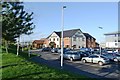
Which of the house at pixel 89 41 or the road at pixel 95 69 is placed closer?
the road at pixel 95 69

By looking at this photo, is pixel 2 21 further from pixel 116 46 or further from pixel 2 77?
pixel 116 46

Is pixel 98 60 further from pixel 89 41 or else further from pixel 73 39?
pixel 89 41

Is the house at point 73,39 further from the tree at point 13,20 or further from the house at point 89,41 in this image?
the tree at point 13,20

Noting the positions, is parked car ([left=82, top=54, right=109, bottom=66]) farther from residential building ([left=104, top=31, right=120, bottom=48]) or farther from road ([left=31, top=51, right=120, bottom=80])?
residential building ([left=104, top=31, right=120, bottom=48])

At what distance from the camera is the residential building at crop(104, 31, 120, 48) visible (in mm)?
85125

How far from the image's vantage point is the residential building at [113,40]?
85.1 meters

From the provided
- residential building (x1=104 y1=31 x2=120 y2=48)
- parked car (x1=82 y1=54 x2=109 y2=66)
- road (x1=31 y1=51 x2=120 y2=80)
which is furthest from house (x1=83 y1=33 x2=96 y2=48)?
road (x1=31 y1=51 x2=120 y2=80)

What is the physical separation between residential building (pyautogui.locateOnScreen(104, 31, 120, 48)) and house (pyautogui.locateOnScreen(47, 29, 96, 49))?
8424 millimetres

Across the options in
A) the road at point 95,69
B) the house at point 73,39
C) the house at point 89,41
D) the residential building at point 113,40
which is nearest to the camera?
the road at point 95,69

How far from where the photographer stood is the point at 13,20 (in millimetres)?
28234

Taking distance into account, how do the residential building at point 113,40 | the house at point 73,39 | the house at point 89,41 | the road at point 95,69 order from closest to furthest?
the road at point 95,69
the residential building at point 113,40
the house at point 73,39
the house at point 89,41

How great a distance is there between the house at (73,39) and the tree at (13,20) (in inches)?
2208

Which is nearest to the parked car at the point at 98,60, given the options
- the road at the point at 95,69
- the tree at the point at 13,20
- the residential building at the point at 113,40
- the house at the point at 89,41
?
the road at the point at 95,69

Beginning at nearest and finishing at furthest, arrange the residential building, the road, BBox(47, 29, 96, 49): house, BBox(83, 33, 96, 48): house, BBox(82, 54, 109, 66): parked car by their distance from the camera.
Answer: the road < BBox(82, 54, 109, 66): parked car < the residential building < BBox(47, 29, 96, 49): house < BBox(83, 33, 96, 48): house
